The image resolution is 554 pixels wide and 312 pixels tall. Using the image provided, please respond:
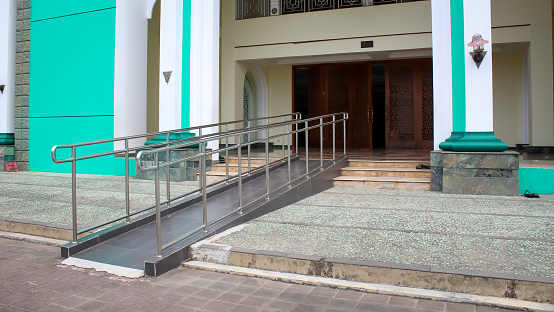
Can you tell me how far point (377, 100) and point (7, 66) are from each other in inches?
402

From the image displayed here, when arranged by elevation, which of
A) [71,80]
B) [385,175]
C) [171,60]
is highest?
[171,60]

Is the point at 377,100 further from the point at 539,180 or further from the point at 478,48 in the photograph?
the point at 539,180

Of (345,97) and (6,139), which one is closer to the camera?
(6,139)

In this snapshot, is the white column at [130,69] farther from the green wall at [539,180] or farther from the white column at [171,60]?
the green wall at [539,180]

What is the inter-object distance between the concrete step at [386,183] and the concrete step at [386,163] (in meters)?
0.52

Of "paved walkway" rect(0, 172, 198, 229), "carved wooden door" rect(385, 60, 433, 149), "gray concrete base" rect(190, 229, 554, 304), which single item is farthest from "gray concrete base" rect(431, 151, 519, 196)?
"carved wooden door" rect(385, 60, 433, 149)

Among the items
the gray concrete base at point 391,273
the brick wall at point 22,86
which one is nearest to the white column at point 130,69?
→ the brick wall at point 22,86

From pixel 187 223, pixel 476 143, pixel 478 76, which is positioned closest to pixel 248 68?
pixel 478 76

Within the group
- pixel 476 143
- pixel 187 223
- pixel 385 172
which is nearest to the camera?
pixel 187 223

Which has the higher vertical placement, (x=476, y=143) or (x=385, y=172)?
(x=476, y=143)

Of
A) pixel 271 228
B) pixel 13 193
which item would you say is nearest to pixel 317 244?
pixel 271 228

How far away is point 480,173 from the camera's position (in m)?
6.47

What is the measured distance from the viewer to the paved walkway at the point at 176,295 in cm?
295

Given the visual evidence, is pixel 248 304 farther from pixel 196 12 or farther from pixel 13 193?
pixel 196 12
